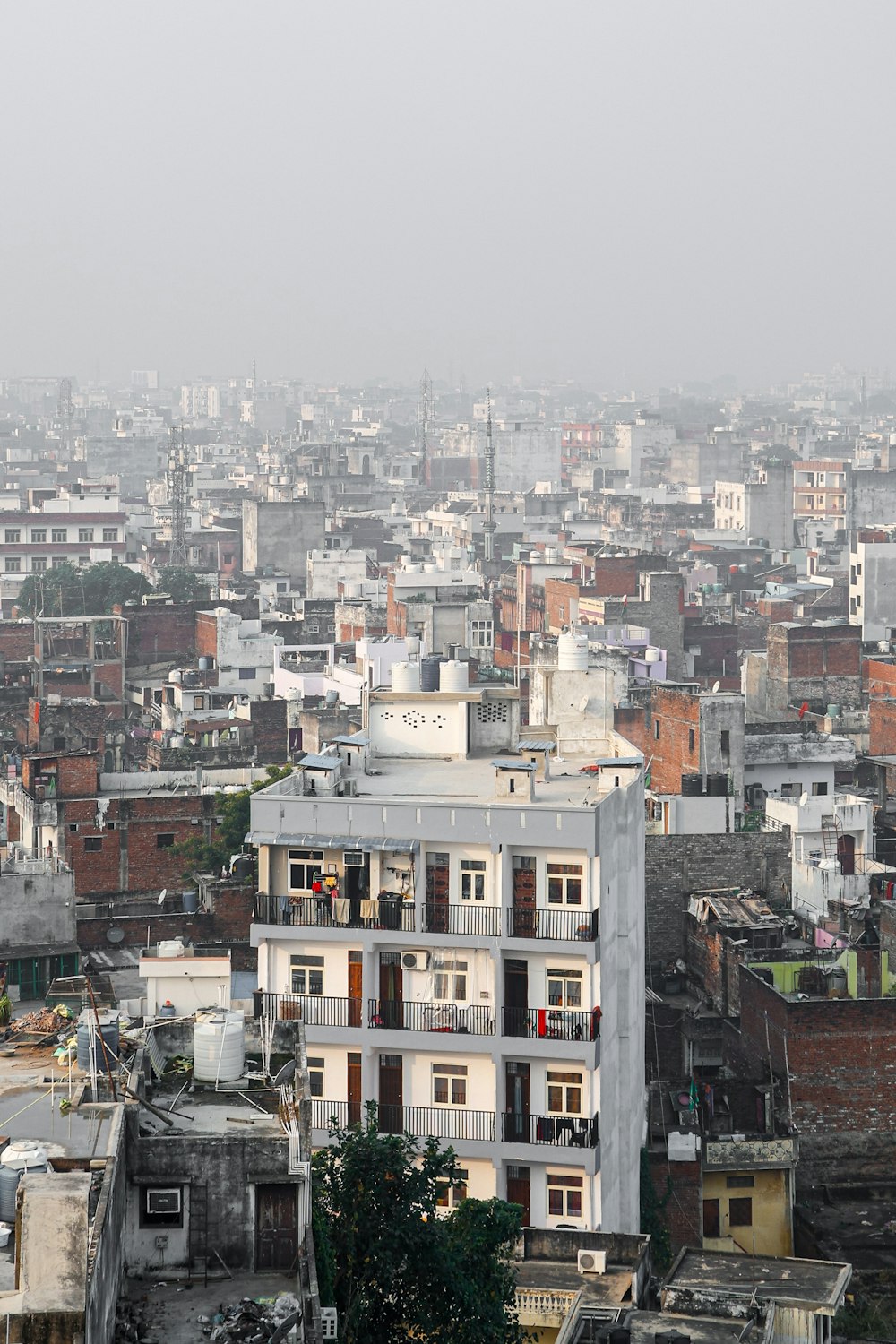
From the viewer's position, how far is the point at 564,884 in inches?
679

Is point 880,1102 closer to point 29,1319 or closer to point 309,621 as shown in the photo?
point 29,1319

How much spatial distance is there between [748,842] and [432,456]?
150 metres

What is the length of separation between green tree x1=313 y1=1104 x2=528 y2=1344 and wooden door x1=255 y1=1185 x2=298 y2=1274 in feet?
4.76

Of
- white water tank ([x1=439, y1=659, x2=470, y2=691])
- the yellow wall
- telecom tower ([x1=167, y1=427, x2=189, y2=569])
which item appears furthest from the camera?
telecom tower ([x1=167, y1=427, x2=189, y2=569])

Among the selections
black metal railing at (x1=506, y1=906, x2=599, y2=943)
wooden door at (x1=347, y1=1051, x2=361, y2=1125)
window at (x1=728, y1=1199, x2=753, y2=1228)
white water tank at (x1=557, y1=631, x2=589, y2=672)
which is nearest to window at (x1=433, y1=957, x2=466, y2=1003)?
black metal railing at (x1=506, y1=906, x2=599, y2=943)

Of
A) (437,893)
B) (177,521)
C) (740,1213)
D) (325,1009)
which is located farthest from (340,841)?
(177,521)

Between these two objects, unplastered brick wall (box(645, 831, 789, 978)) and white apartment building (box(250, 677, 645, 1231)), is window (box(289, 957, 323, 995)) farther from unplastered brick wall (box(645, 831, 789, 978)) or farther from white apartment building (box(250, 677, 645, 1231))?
unplastered brick wall (box(645, 831, 789, 978))

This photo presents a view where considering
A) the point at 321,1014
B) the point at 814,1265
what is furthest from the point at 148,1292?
the point at 814,1265

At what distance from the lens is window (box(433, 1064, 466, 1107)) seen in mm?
17359

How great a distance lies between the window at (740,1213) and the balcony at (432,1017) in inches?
233

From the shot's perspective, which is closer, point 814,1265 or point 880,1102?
point 814,1265

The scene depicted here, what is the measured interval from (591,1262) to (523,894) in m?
2.82

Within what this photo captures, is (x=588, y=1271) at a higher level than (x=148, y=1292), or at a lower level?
lower

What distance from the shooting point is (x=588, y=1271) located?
1714cm
